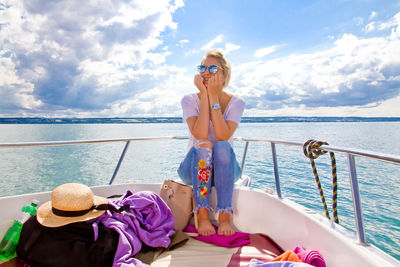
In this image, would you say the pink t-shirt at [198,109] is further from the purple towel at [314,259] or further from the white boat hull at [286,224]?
the purple towel at [314,259]

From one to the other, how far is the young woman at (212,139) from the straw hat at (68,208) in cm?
64

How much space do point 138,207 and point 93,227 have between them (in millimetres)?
311

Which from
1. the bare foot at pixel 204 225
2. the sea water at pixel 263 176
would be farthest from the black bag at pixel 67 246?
the sea water at pixel 263 176

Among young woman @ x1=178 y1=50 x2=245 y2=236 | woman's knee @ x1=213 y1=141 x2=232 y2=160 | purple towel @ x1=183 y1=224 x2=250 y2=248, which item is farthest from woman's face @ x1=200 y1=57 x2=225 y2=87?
purple towel @ x1=183 y1=224 x2=250 y2=248

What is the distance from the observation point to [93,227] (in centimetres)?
115

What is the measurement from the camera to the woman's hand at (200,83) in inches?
71.7

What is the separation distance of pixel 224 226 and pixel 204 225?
0.43 feet

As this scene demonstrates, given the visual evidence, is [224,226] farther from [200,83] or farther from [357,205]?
[200,83]

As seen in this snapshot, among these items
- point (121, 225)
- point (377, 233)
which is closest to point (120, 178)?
point (377, 233)

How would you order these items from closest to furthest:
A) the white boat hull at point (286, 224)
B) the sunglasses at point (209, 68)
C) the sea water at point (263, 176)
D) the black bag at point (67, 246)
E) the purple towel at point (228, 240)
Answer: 1. the white boat hull at point (286, 224)
2. the black bag at point (67, 246)
3. the purple towel at point (228, 240)
4. the sunglasses at point (209, 68)
5. the sea water at point (263, 176)

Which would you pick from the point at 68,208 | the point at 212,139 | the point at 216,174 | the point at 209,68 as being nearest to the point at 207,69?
the point at 209,68

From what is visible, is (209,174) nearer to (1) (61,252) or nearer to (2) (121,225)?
(2) (121,225)

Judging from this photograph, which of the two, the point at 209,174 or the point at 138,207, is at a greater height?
the point at 209,174

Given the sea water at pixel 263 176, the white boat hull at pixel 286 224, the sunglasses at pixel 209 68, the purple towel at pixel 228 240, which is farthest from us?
the sea water at pixel 263 176
